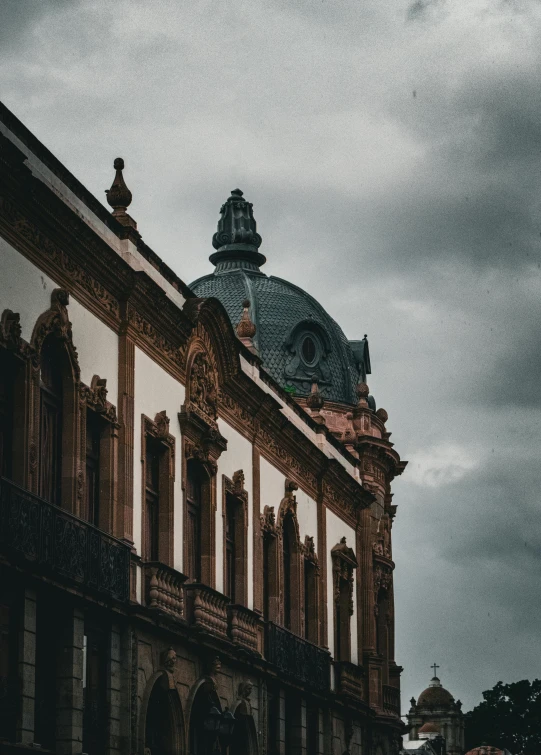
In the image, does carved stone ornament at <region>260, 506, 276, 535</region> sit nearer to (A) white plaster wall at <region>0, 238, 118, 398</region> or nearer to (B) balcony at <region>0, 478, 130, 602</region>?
(A) white plaster wall at <region>0, 238, 118, 398</region>

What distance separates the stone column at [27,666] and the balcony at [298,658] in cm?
1218

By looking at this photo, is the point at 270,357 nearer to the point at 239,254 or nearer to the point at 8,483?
the point at 239,254

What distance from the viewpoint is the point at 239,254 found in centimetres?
5453

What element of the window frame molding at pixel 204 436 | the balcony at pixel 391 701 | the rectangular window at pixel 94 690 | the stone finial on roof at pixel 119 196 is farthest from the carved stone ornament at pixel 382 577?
the rectangular window at pixel 94 690

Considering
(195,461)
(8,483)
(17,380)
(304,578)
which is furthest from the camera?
(304,578)

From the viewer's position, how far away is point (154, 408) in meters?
31.0

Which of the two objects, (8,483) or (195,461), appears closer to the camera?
(8,483)

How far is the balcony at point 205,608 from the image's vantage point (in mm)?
31797

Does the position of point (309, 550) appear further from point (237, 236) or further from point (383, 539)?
point (237, 236)

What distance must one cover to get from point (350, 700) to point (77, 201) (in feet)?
61.9

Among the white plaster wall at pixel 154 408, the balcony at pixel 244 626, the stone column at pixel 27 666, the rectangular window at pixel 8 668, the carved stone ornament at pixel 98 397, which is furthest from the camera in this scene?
the balcony at pixel 244 626

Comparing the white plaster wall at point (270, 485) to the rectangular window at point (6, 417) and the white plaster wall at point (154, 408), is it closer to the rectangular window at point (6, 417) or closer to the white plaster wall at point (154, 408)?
the white plaster wall at point (154, 408)

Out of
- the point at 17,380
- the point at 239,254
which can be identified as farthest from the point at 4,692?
Result: the point at 239,254

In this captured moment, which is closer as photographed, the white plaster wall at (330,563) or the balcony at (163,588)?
the balcony at (163,588)
